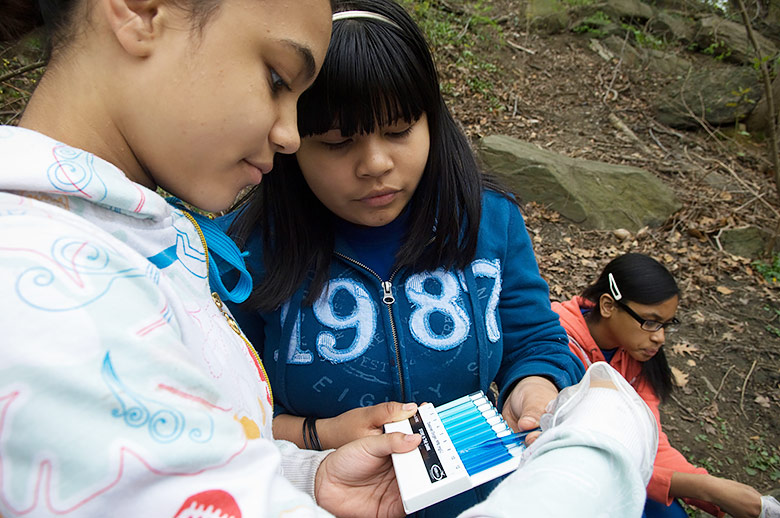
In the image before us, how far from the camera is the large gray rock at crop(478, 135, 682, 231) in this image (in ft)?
18.3

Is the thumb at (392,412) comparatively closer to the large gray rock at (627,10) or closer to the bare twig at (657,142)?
the bare twig at (657,142)

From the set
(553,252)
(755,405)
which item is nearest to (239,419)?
(755,405)

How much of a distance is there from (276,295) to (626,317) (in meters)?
2.20

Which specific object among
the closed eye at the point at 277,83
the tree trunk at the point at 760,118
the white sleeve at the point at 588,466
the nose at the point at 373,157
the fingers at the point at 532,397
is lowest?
the tree trunk at the point at 760,118

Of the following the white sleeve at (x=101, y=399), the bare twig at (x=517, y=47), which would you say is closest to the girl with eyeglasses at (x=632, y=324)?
the white sleeve at (x=101, y=399)

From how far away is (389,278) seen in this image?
4.84ft

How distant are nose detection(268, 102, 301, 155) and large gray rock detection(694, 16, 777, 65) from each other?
1152 centimetres

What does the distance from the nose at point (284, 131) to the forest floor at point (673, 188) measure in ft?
2.21

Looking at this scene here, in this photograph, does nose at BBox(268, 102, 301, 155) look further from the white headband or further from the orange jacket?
the orange jacket

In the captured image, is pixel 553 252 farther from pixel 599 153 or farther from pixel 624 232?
pixel 599 153

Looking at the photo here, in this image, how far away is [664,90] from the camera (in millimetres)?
8781

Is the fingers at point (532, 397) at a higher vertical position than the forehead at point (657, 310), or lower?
higher

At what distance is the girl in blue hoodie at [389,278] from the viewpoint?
133cm

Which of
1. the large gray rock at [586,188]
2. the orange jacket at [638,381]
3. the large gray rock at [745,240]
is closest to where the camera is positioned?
the orange jacket at [638,381]
